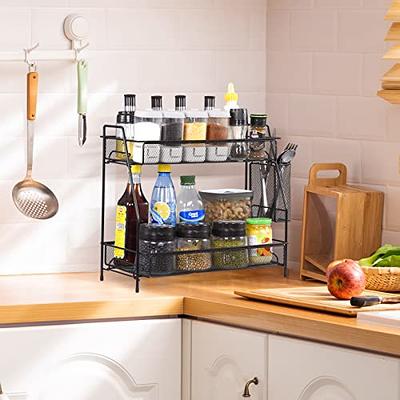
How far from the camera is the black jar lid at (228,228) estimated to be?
2.75 metres

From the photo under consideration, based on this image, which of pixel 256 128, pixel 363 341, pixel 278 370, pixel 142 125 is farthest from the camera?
pixel 256 128

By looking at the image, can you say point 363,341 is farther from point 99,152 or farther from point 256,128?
point 99,152

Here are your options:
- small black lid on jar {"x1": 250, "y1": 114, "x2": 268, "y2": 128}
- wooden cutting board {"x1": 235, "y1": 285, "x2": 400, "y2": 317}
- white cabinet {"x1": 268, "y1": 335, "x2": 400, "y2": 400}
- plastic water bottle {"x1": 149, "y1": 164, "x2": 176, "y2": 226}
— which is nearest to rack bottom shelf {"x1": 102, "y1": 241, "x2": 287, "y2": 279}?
plastic water bottle {"x1": 149, "y1": 164, "x2": 176, "y2": 226}

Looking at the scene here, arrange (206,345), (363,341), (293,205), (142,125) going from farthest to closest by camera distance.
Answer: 1. (293,205)
2. (142,125)
3. (206,345)
4. (363,341)

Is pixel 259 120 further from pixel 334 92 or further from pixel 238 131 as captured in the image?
pixel 334 92

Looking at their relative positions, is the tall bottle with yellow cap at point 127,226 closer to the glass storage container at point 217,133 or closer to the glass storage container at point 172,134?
the glass storage container at point 172,134

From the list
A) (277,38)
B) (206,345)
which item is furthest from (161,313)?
(277,38)

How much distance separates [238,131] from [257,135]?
8cm

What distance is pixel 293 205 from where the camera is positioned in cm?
309

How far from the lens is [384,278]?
2.49m

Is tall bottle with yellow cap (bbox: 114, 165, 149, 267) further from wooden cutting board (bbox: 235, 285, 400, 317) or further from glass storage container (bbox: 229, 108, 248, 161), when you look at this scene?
wooden cutting board (bbox: 235, 285, 400, 317)

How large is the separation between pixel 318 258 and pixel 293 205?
0.89 feet

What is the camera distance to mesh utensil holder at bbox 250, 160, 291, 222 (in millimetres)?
2900

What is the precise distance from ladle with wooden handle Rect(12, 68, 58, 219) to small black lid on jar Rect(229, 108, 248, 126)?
0.51 meters
